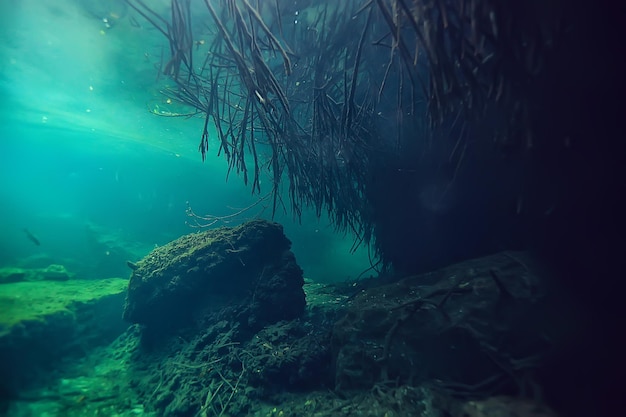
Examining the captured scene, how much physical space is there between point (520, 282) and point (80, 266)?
23.9 metres

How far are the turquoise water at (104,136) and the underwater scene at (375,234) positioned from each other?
11.4 inches

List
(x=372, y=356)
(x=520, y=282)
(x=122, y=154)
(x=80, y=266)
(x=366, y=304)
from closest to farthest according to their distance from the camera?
(x=520, y=282), (x=372, y=356), (x=366, y=304), (x=80, y=266), (x=122, y=154)

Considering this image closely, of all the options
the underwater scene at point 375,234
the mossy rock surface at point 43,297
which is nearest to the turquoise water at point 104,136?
the underwater scene at point 375,234

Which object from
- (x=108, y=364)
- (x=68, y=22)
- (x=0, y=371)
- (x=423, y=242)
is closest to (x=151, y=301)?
(x=108, y=364)

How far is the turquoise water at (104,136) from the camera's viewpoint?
13.5m

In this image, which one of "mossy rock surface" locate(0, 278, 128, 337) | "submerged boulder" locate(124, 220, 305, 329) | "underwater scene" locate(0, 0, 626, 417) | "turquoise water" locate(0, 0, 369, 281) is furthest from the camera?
"turquoise water" locate(0, 0, 369, 281)

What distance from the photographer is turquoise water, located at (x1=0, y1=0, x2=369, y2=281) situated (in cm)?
1353

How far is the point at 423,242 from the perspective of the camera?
8578 millimetres

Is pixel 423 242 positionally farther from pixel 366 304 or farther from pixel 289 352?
pixel 289 352

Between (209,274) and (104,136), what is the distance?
3787 centimetres

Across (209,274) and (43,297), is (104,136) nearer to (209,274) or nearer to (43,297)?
(43,297)

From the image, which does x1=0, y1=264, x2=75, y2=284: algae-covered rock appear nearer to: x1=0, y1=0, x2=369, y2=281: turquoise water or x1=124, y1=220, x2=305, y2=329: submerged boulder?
x1=0, y1=0, x2=369, y2=281: turquoise water

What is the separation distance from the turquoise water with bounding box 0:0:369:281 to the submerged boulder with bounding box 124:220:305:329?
111 centimetres

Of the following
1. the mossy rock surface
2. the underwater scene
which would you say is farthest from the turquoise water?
the mossy rock surface
